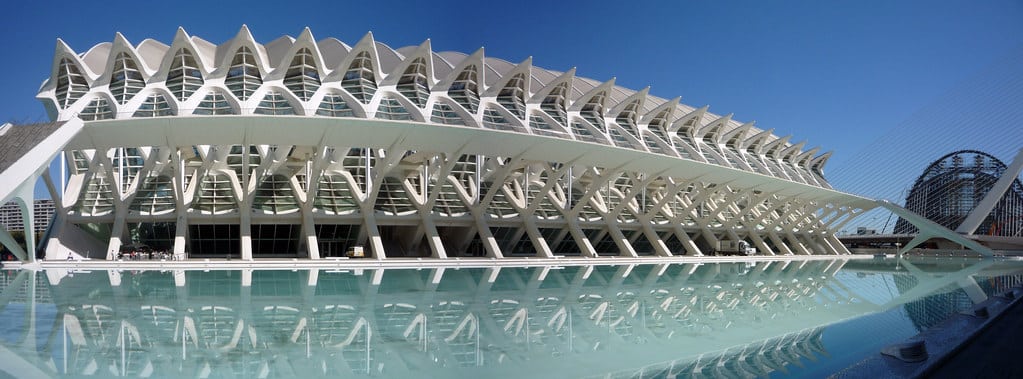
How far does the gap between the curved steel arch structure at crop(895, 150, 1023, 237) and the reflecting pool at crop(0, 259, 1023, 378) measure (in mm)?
43293

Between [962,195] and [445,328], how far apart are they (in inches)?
2345

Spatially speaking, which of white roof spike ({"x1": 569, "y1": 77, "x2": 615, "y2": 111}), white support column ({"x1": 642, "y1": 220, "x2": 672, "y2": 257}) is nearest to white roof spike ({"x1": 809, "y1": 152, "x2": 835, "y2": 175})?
white roof spike ({"x1": 569, "y1": 77, "x2": 615, "y2": 111})

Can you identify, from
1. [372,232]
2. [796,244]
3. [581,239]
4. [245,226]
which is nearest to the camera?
[245,226]

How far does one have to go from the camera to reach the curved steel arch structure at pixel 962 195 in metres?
49.2

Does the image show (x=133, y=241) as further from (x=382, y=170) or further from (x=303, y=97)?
(x=382, y=170)

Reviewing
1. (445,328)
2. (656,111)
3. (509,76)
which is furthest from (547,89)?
(445,328)

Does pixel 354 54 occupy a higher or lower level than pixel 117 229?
higher

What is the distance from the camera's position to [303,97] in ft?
103

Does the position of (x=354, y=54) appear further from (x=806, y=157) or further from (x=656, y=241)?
(x=806, y=157)

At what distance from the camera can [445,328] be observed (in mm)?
8016

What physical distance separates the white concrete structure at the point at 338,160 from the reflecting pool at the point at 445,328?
9.72 meters

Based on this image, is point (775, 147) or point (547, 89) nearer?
point (547, 89)

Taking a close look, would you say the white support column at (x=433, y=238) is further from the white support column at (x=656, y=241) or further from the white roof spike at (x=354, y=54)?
the white support column at (x=656, y=241)

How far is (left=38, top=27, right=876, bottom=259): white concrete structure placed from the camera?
23.6 meters
